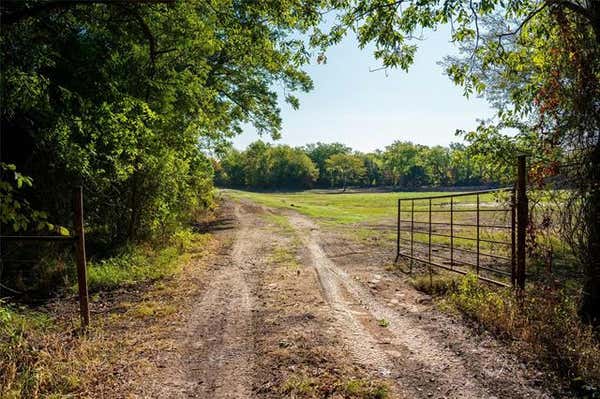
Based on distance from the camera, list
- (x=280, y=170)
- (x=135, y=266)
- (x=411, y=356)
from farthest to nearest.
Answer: (x=280, y=170) < (x=135, y=266) < (x=411, y=356)

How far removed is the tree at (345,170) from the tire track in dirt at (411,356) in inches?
3487

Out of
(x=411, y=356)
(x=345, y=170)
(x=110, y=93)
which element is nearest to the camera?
(x=411, y=356)

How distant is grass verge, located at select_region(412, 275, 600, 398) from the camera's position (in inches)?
150

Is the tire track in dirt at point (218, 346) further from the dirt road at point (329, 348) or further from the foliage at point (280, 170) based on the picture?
the foliage at point (280, 170)

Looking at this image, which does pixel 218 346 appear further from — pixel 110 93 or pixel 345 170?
pixel 345 170

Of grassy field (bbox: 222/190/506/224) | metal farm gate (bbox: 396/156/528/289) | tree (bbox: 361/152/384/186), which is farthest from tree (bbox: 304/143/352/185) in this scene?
metal farm gate (bbox: 396/156/528/289)

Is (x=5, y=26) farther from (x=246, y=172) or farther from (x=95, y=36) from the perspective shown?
(x=246, y=172)

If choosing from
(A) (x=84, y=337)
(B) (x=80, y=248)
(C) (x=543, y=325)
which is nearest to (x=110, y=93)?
(B) (x=80, y=248)

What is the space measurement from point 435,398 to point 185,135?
935 cm

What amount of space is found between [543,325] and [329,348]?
288 centimetres

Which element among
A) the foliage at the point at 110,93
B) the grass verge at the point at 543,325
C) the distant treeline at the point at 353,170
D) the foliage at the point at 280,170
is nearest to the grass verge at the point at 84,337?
the foliage at the point at 110,93

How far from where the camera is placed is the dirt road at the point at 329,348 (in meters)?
3.73

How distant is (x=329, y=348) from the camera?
181 inches

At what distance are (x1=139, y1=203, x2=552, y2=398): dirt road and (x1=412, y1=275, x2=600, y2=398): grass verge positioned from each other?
0.34 meters
